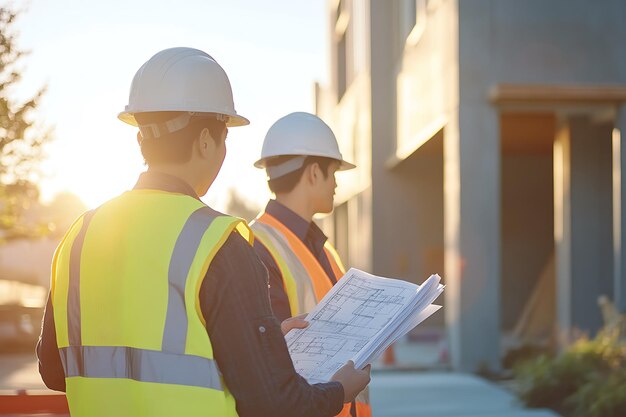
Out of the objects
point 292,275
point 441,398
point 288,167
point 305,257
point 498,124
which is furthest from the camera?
point 498,124

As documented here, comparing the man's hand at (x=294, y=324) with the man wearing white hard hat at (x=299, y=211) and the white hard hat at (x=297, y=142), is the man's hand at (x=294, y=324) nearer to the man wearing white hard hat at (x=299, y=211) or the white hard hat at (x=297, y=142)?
the man wearing white hard hat at (x=299, y=211)

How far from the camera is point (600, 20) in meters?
14.9

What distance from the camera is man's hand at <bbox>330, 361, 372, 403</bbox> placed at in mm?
2580

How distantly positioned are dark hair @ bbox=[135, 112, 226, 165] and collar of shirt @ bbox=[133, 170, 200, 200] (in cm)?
4

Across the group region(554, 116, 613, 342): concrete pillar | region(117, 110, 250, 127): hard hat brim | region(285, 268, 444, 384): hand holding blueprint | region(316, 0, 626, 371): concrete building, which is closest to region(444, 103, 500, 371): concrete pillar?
region(316, 0, 626, 371): concrete building

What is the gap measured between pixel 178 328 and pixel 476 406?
869 cm

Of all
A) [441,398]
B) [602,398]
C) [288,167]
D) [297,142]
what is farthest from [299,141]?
[441,398]

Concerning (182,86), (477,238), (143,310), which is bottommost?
(477,238)

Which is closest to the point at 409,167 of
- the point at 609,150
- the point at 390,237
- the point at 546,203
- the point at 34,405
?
the point at 390,237

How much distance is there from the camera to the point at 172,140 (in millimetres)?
2533

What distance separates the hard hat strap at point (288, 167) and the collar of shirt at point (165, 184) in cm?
171

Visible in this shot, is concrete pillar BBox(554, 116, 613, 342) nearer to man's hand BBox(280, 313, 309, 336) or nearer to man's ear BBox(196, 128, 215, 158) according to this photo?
man's hand BBox(280, 313, 309, 336)

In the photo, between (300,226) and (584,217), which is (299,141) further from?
(584,217)

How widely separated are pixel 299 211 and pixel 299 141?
0.33m
